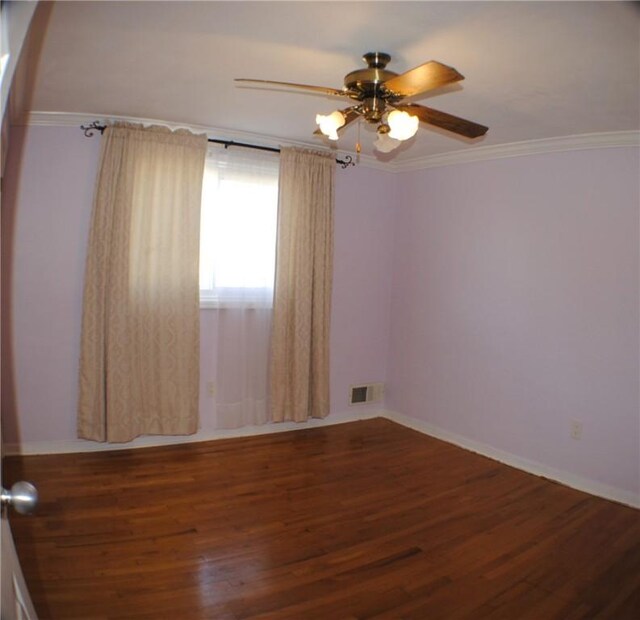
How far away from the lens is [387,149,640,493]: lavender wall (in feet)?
10.4

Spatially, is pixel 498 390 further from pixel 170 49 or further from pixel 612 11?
pixel 170 49

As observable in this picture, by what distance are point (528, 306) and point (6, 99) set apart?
3.54 metres

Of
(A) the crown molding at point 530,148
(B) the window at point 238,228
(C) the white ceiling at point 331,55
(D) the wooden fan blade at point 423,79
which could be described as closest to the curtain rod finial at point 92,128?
(C) the white ceiling at point 331,55

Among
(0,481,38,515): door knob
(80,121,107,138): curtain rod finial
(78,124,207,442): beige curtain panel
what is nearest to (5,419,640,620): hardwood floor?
(78,124,207,442): beige curtain panel

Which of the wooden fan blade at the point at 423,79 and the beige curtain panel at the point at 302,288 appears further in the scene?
the beige curtain panel at the point at 302,288

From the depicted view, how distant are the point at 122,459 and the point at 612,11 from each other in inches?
147

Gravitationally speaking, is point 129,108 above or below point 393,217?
above

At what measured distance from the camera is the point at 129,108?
319 cm

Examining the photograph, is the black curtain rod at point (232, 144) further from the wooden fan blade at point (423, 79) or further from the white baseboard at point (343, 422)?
the white baseboard at point (343, 422)

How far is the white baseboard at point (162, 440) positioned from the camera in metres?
3.42

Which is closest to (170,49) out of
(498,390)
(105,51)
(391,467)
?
(105,51)

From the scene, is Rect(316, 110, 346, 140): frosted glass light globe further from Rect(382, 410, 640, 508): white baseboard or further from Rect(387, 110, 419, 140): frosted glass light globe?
Rect(382, 410, 640, 508): white baseboard

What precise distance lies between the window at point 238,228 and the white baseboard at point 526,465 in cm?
183

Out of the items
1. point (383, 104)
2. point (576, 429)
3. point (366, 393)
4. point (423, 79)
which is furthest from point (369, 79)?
point (366, 393)
